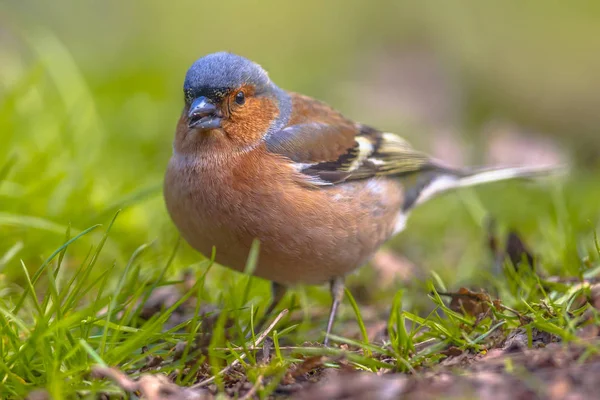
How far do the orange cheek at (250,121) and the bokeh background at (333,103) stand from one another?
848mm

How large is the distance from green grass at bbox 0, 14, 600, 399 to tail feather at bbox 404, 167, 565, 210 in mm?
210

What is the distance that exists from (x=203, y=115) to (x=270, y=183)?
0.52 m

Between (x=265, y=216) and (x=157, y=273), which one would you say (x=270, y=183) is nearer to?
(x=265, y=216)

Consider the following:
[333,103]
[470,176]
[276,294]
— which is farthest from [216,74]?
[333,103]

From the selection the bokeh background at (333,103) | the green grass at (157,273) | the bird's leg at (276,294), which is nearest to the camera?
the green grass at (157,273)

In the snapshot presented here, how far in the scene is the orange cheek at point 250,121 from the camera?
416 cm

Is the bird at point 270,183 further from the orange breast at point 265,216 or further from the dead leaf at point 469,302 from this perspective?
the dead leaf at point 469,302

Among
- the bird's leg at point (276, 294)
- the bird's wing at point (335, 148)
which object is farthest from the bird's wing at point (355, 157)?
the bird's leg at point (276, 294)

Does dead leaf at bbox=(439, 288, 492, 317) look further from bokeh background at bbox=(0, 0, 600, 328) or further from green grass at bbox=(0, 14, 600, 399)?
bokeh background at bbox=(0, 0, 600, 328)

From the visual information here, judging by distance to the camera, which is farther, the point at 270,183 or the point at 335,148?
the point at 335,148

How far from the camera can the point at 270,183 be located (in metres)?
3.97

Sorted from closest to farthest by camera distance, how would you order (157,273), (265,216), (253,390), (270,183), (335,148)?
(253,390) < (265,216) < (270,183) < (157,273) < (335,148)

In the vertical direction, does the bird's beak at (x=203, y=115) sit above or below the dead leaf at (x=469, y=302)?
above

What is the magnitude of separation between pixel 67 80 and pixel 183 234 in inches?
130
